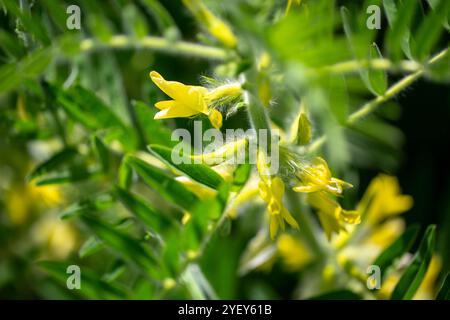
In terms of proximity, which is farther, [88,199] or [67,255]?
[67,255]

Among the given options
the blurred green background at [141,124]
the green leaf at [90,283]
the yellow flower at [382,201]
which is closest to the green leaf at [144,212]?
the blurred green background at [141,124]

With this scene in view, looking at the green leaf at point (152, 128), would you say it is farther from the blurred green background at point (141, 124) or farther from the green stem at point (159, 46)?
the green stem at point (159, 46)

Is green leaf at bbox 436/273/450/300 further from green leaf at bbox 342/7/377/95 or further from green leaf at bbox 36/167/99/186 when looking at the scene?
green leaf at bbox 36/167/99/186

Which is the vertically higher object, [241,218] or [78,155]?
[78,155]

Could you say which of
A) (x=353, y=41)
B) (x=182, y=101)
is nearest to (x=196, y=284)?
(x=182, y=101)

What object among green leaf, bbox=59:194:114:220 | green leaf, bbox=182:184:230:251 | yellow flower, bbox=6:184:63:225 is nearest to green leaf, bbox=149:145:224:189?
green leaf, bbox=182:184:230:251

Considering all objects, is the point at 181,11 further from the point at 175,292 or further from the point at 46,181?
the point at 175,292
